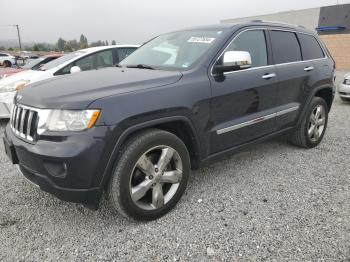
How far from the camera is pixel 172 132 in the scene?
9.50 ft

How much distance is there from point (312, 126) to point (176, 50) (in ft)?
7.82

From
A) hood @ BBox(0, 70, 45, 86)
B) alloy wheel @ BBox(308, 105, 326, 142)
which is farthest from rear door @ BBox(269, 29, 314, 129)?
hood @ BBox(0, 70, 45, 86)

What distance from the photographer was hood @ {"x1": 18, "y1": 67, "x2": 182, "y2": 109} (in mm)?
2344

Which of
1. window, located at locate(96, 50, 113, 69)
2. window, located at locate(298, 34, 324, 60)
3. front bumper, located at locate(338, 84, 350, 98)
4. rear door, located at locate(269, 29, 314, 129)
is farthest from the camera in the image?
front bumper, located at locate(338, 84, 350, 98)

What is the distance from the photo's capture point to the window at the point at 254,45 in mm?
3408

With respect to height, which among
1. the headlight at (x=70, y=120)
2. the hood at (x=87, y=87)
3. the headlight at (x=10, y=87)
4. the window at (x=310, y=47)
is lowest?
the headlight at (x=10, y=87)

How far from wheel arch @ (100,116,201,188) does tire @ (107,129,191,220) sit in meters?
0.06

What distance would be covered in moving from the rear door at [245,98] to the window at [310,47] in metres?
0.90

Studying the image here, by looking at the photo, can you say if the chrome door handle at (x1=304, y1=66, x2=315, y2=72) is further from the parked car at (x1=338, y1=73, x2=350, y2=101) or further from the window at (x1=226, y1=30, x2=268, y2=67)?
the parked car at (x1=338, y1=73, x2=350, y2=101)

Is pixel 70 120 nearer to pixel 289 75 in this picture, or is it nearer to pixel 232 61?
pixel 232 61

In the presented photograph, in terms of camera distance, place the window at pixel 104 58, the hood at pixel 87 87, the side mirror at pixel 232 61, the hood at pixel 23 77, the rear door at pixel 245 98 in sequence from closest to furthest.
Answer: the hood at pixel 87 87, the side mirror at pixel 232 61, the rear door at pixel 245 98, the hood at pixel 23 77, the window at pixel 104 58

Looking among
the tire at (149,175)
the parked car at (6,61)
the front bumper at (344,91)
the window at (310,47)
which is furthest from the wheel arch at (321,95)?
the parked car at (6,61)

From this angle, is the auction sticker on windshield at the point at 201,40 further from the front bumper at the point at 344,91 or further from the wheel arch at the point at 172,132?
the front bumper at the point at 344,91

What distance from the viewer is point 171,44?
363 centimetres
